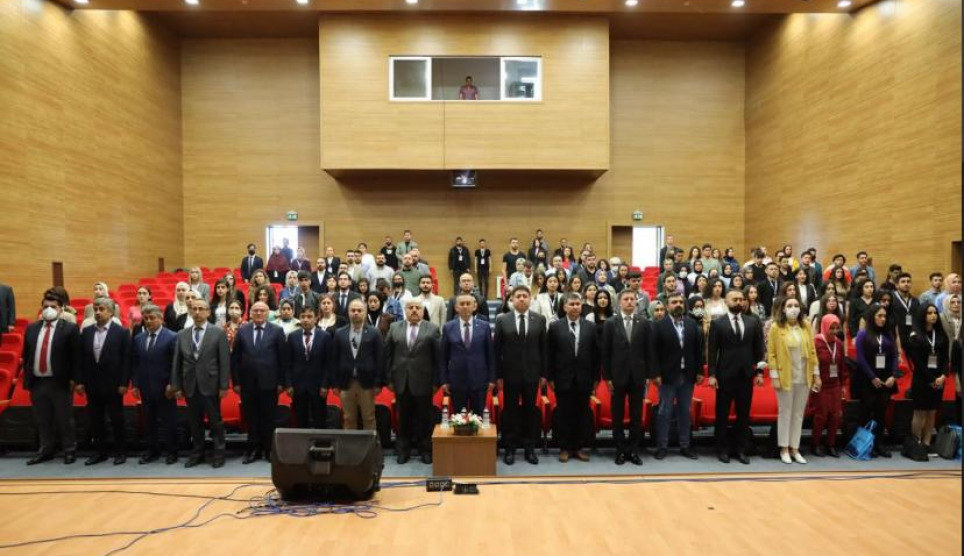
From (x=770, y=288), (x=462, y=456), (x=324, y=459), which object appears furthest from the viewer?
(x=770, y=288)

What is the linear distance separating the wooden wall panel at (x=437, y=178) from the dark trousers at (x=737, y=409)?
834cm

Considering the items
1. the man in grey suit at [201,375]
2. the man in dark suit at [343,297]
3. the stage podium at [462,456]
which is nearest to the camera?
the stage podium at [462,456]

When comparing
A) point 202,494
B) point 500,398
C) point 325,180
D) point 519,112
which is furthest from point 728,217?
point 202,494

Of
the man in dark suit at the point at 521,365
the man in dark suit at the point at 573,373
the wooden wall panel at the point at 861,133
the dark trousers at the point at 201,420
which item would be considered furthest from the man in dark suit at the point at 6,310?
the wooden wall panel at the point at 861,133

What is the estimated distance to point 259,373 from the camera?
513cm

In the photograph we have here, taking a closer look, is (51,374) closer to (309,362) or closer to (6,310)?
(309,362)

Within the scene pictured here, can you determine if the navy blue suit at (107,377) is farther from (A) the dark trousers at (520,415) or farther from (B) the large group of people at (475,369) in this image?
(A) the dark trousers at (520,415)

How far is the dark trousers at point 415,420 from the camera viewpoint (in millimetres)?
5188

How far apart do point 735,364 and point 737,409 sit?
0.40 metres

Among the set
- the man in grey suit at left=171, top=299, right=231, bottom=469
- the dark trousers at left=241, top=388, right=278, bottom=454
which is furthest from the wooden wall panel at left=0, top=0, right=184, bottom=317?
the dark trousers at left=241, top=388, right=278, bottom=454

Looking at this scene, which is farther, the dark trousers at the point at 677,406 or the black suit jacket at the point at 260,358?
the dark trousers at the point at 677,406

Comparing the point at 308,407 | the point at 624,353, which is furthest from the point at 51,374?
the point at 624,353

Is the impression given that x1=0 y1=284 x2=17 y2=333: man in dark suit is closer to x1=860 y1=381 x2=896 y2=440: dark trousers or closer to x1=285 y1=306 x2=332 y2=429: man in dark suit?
x1=285 y1=306 x2=332 y2=429: man in dark suit

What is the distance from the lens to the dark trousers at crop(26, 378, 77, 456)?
5.18m
